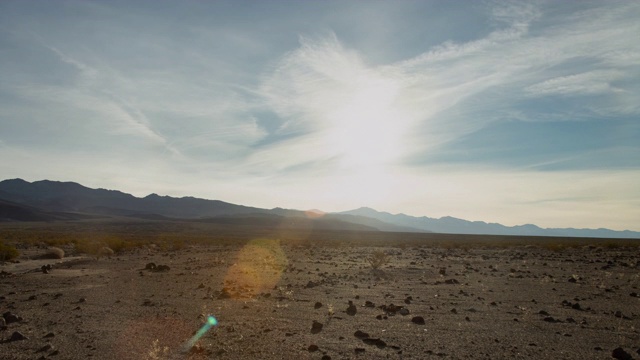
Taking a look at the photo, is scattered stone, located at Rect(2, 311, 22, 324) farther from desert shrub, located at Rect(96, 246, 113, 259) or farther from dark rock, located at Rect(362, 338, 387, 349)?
desert shrub, located at Rect(96, 246, 113, 259)

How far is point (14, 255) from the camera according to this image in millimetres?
25688

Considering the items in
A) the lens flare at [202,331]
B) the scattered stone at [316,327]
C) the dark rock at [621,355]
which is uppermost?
the dark rock at [621,355]

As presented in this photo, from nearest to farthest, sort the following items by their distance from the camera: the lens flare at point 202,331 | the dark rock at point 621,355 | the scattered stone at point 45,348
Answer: the dark rock at point 621,355 < the scattered stone at point 45,348 < the lens flare at point 202,331

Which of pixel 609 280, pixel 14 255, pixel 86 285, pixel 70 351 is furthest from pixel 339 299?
pixel 14 255

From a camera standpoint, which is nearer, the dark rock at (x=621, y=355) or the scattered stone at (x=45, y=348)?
the dark rock at (x=621, y=355)

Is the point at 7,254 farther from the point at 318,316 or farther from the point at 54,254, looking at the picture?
the point at 318,316

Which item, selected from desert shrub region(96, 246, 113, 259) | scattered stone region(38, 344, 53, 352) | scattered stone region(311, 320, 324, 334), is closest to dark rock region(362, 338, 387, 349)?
scattered stone region(311, 320, 324, 334)

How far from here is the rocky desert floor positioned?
26.5 ft

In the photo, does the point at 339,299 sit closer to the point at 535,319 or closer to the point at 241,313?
the point at 241,313

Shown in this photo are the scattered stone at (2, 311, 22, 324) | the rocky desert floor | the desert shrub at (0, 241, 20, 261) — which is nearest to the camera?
the rocky desert floor

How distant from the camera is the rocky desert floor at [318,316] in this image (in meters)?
8.07

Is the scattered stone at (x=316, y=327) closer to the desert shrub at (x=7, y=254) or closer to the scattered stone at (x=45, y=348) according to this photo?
the scattered stone at (x=45, y=348)

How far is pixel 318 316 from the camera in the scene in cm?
1107

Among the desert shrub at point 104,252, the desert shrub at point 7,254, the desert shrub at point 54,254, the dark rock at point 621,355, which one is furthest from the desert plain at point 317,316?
the desert shrub at point 104,252
